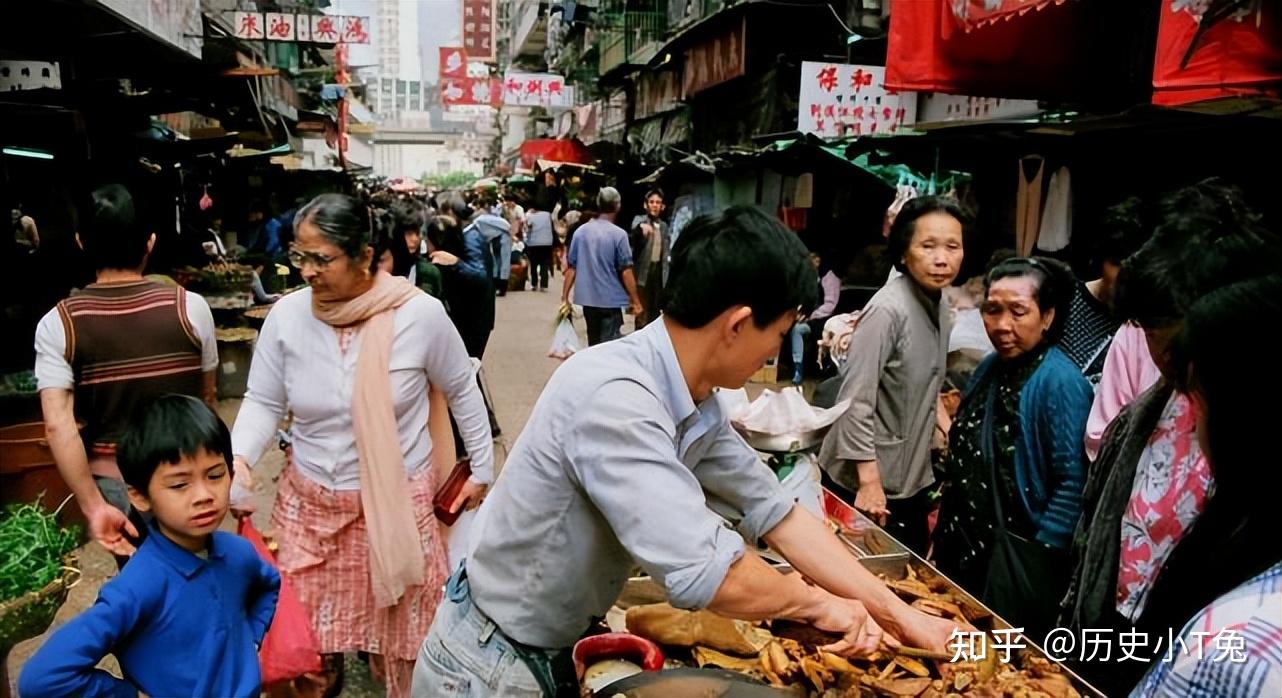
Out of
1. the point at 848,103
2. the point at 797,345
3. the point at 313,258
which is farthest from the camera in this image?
the point at 848,103

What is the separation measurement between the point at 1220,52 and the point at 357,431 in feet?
13.7

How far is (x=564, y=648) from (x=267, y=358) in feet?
6.00

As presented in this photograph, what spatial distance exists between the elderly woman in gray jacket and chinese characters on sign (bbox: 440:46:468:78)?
36.6 m

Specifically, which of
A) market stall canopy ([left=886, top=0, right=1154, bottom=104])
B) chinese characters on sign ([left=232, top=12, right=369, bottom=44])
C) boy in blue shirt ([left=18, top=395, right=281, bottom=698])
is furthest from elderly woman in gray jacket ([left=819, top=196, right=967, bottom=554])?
chinese characters on sign ([left=232, top=12, right=369, bottom=44])

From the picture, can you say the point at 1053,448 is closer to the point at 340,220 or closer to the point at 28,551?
the point at 340,220

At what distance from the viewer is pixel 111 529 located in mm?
2781

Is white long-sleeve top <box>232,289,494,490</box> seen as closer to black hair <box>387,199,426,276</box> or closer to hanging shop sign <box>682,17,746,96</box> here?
black hair <box>387,199,426,276</box>

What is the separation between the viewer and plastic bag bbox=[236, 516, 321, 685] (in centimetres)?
254

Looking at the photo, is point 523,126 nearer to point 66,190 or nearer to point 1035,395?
point 66,190

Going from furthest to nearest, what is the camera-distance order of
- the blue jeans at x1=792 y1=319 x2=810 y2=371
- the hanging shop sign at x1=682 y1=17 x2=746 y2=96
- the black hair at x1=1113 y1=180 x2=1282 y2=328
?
the hanging shop sign at x1=682 y1=17 x2=746 y2=96, the blue jeans at x1=792 y1=319 x2=810 y2=371, the black hair at x1=1113 y1=180 x2=1282 y2=328

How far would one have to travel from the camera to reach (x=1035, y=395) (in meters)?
3.24

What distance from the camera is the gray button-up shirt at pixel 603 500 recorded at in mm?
1639

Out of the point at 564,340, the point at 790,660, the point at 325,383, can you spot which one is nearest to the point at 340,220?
the point at 325,383

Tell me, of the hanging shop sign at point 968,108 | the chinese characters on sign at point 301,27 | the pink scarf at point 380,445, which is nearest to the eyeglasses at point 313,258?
the pink scarf at point 380,445
